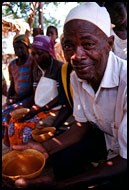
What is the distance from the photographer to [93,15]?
1.01 m

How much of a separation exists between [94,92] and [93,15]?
1.65ft

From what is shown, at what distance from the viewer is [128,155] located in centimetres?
92

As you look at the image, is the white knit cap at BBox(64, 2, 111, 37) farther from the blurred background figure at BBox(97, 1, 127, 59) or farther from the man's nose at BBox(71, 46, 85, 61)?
the blurred background figure at BBox(97, 1, 127, 59)

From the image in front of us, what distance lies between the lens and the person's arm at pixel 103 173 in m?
0.93

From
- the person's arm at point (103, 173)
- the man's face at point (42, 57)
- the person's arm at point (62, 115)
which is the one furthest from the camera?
the man's face at point (42, 57)

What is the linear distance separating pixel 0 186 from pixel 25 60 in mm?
1960

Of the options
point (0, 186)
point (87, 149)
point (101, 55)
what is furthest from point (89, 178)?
point (101, 55)

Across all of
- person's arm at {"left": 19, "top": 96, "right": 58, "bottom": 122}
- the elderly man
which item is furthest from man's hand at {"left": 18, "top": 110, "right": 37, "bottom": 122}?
the elderly man

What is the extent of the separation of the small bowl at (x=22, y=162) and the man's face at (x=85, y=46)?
0.73 metres

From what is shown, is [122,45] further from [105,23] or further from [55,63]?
[105,23]

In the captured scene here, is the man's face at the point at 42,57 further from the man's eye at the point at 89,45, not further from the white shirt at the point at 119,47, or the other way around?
the man's eye at the point at 89,45

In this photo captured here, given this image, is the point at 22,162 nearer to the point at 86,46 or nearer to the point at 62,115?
the point at 62,115

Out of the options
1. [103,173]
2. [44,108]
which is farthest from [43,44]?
[103,173]

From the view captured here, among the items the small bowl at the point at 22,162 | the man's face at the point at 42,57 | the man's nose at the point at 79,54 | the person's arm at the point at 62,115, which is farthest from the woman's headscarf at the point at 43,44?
the small bowl at the point at 22,162
